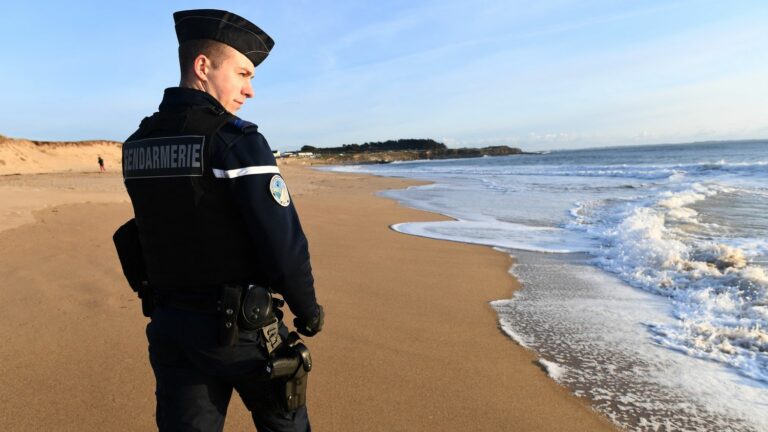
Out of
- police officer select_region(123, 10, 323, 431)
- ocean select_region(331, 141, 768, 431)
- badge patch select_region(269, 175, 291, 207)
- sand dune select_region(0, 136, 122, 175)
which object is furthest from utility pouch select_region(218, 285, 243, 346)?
sand dune select_region(0, 136, 122, 175)

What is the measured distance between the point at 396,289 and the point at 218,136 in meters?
3.99

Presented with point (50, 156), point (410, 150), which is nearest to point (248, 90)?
point (50, 156)

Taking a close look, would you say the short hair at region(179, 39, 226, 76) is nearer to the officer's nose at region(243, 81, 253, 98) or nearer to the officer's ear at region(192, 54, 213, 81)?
the officer's ear at region(192, 54, 213, 81)

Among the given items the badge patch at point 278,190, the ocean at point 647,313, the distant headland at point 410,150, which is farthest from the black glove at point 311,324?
the distant headland at point 410,150

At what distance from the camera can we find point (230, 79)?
172 centimetres

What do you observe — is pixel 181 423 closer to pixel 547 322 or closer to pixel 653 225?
pixel 547 322

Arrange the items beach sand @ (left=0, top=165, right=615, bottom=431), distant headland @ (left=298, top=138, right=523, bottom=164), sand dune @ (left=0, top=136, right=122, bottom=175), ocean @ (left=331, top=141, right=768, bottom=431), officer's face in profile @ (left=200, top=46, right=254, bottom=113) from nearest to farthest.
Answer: officer's face in profile @ (left=200, top=46, right=254, bottom=113)
beach sand @ (left=0, top=165, right=615, bottom=431)
ocean @ (left=331, top=141, right=768, bottom=431)
sand dune @ (left=0, top=136, right=122, bottom=175)
distant headland @ (left=298, top=138, right=523, bottom=164)

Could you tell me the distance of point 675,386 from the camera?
3.09 metres

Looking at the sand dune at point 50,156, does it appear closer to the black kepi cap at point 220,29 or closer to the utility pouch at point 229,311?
the black kepi cap at point 220,29

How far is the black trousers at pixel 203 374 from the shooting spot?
156 centimetres

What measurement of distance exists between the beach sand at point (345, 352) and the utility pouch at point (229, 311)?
1392mm

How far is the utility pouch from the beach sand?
139 cm

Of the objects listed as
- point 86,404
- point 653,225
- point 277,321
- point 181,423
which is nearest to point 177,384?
point 181,423

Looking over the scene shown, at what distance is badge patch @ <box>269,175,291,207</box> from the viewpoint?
1.48 metres
